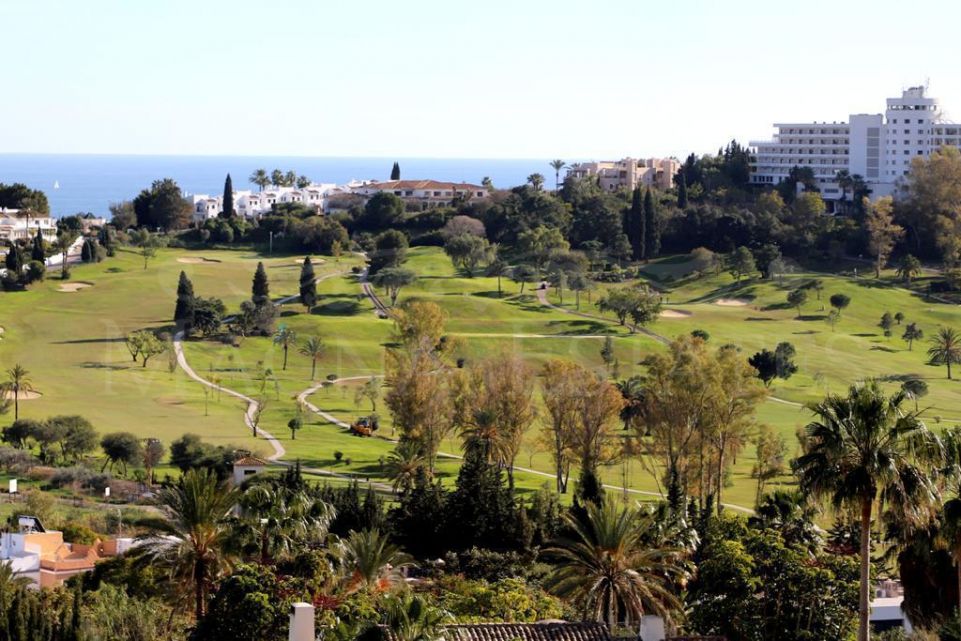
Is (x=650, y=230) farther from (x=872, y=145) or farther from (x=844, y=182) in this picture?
(x=872, y=145)

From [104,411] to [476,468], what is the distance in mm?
30684

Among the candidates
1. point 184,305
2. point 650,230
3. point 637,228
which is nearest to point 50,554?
point 184,305

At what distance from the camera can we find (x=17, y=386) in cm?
8106

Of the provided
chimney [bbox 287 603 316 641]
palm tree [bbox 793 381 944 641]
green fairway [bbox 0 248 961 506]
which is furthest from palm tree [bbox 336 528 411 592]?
green fairway [bbox 0 248 961 506]

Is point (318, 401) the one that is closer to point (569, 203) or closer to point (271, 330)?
point (271, 330)

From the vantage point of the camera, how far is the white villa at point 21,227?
143 meters

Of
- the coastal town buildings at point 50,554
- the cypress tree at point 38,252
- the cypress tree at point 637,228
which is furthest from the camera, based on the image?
the cypress tree at point 637,228

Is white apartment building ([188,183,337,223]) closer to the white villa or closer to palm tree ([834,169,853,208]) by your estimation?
the white villa

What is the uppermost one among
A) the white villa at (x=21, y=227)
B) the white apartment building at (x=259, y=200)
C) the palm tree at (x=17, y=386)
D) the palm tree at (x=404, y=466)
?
the white apartment building at (x=259, y=200)

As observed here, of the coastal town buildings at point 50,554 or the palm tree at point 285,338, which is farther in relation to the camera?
the palm tree at point 285,338

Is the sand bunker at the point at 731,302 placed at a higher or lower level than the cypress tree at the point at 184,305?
lower

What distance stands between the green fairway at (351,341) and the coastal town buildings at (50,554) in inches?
838

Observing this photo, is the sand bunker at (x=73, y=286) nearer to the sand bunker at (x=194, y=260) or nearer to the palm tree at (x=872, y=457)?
the sand bunker at (x=194, y=260)

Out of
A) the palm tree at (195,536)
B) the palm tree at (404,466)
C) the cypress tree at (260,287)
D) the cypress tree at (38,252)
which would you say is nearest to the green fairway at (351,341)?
the cypress tree at (260,287)
